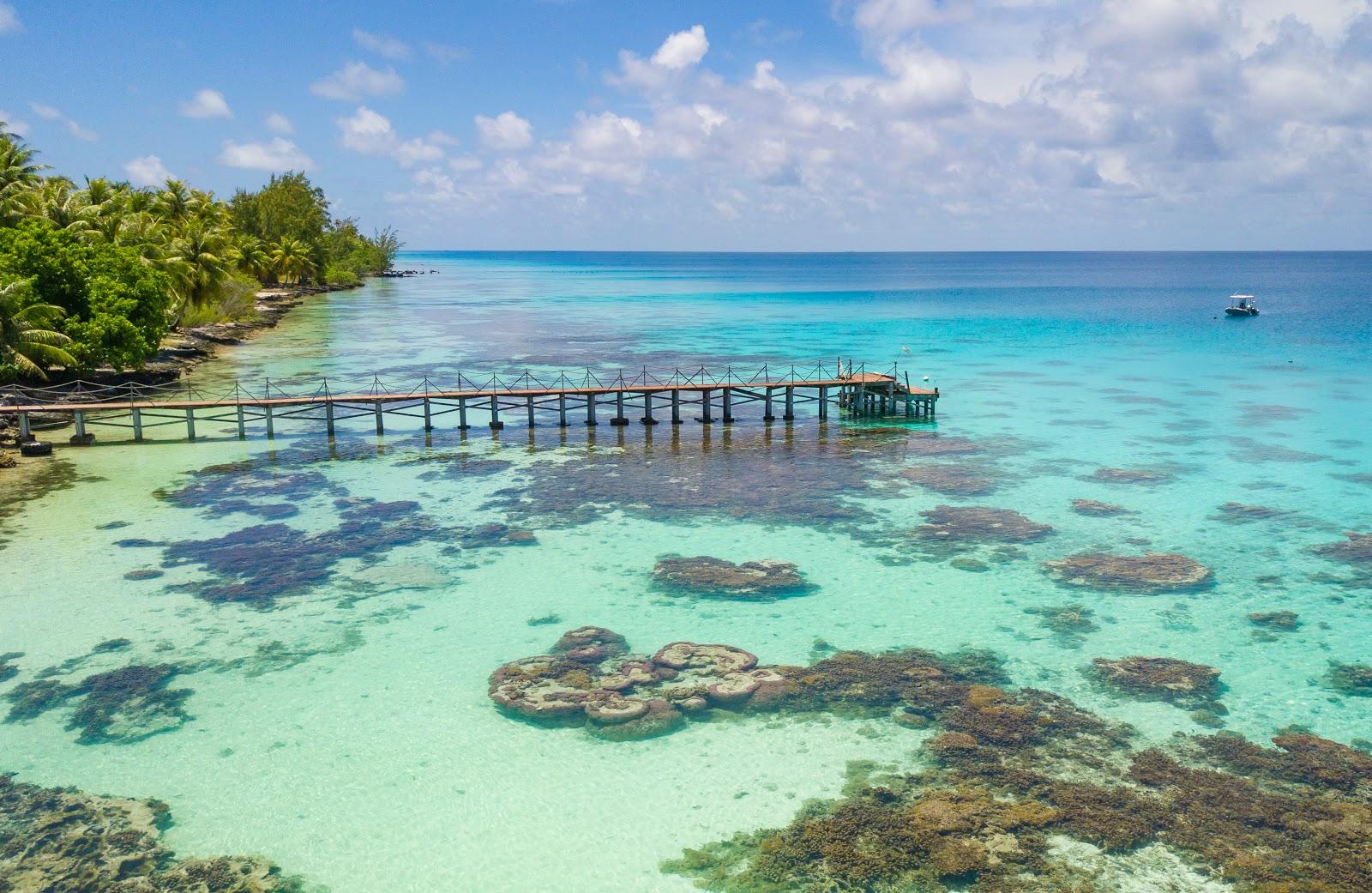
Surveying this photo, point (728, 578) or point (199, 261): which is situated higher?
point (199, 261)

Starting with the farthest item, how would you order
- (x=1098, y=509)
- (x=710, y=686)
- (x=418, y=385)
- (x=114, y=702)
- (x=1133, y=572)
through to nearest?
(x=418, y=385) → (x=1098, y=509) → (x=1133, y=572) → (x=710, y=686) → (x=114, y=702)

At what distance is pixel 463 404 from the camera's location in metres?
40.8

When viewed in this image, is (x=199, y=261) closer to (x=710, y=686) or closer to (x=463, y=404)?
(x=463, y=404)

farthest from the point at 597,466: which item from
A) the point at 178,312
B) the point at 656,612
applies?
the point at 178,312

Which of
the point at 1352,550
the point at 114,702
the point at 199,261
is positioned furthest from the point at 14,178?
the point at 1352,550

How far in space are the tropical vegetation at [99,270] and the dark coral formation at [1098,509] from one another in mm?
37989

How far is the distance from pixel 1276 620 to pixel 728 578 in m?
11.8

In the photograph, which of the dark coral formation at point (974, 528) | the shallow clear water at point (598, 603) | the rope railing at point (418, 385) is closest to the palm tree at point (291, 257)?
the shallow clear water at point (598, 603)

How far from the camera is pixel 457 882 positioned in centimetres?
1271

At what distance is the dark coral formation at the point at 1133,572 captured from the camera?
2198 cm

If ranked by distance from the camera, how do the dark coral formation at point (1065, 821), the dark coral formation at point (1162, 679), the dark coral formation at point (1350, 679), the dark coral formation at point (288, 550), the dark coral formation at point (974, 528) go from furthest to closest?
the dark coral formation at point (974, 528)
the dark coral formation at point (288, 550)
the dark coral formation at point (1350, 679)
the dark coral formation at point (1162, 679)
the dark coral formation at point (1065, 821)

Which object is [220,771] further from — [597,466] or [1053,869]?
[597,466]

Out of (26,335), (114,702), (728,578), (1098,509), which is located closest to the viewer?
(114,702)

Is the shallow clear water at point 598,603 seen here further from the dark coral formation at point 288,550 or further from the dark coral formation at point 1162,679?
the dark coral formation at point 288,550
